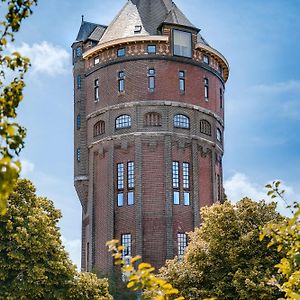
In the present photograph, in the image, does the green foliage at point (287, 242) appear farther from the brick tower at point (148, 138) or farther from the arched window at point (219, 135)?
the arched window at point (219, 135)

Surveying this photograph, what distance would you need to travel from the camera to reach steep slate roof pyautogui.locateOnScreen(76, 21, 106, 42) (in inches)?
2830

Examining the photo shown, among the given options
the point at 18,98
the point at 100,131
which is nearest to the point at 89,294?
the point at 100,131

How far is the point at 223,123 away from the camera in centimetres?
7106

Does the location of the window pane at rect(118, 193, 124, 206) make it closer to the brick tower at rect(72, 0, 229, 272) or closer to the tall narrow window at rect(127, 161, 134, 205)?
the brick tower at rect(72, 0, 229, 272)

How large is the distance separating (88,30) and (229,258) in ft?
118

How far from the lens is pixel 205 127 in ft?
223

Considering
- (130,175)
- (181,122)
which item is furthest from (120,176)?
(181,122)

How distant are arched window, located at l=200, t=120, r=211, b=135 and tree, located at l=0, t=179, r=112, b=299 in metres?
26.9

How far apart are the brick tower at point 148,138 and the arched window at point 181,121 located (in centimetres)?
8

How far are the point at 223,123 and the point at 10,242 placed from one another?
34790 millimetres

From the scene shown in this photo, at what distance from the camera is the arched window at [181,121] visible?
6600 centimetres

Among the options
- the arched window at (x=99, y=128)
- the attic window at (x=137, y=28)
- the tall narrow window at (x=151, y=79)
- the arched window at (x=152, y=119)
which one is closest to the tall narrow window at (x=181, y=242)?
the arched window at (x=152, y=119)

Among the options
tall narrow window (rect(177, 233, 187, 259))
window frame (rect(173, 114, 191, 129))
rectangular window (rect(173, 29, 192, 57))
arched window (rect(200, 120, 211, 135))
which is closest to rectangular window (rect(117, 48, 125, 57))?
rectangular window (rect(173, 29, 192, 57))

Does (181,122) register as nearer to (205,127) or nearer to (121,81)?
(205,127)
